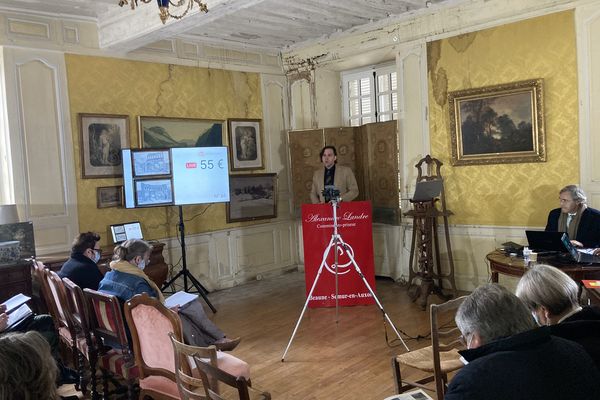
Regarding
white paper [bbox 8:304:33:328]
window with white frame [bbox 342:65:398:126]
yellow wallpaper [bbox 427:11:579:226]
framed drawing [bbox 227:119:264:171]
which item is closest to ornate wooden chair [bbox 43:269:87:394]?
white paper [bbox 8:304:33:328]

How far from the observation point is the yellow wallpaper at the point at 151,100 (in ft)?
19.0

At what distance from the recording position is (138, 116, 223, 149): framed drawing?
6.30 m

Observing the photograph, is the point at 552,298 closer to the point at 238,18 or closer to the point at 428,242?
the point at 428,242

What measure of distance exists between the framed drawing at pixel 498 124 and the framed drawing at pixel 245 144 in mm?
2775

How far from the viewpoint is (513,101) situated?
5.52m

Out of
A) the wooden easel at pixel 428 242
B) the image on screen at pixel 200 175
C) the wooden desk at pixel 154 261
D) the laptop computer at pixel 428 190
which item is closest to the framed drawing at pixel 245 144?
the image on screen at pixel 200 175

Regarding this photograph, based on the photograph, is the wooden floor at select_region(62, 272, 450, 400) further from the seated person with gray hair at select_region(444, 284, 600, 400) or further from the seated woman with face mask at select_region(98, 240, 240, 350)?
the seated person with gray hair at select_region(444, 284, 600, 400)

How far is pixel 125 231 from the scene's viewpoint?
600 centimetres

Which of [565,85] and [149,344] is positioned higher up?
[565,85]

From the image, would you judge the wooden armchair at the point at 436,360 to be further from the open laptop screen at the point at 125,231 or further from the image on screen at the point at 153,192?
the open laptop screen at the point at 125,231

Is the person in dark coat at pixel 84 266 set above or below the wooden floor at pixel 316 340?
above

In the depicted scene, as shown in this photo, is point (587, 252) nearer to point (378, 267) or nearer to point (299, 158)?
point (378, 267)

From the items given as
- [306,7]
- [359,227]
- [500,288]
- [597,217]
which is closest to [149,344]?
[500,288]

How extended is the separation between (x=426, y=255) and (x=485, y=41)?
245 centimetres
